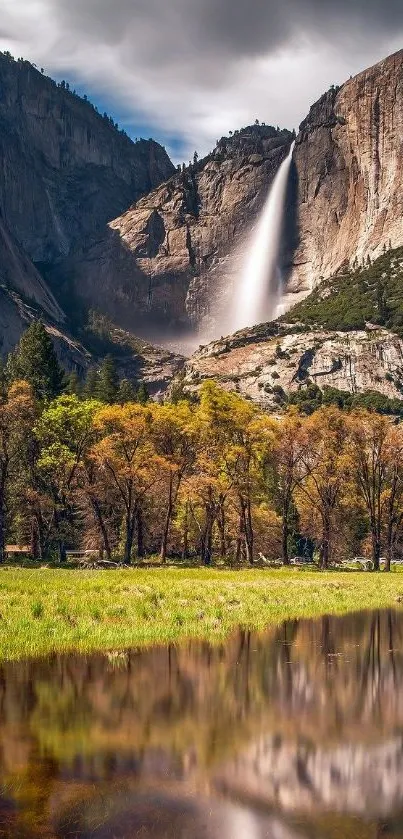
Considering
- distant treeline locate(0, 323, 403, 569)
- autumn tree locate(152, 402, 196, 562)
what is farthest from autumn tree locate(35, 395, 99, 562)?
autumn tree locate(152, 402, 196, 562)

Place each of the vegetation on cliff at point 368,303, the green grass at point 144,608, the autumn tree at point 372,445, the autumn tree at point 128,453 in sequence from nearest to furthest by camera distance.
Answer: the green grass at point 144,608
the autumn tree at point 128,453
the autumn tree at point 372,445
the vegetation on cliff at point 368,303

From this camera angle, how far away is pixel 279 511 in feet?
303

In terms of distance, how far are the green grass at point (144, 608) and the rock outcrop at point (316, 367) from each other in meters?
116

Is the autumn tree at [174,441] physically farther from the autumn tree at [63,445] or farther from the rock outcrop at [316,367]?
the rock outcrop at [316,367]

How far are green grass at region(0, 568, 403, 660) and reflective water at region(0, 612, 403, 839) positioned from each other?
1844mm

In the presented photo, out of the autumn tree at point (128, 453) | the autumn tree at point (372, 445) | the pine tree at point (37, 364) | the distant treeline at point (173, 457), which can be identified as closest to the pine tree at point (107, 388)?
the pine tree at point (37, 364)

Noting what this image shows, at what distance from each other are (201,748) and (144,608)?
12800 millimetres

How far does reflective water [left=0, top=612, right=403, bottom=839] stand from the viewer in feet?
25.6

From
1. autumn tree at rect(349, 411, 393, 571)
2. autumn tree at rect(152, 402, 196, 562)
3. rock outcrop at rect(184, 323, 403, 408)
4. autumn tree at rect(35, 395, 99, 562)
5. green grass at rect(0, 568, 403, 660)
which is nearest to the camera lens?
green grass at rect(0, 568, 403, 660)

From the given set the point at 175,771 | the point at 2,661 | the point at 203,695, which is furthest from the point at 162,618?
the point at 175,771

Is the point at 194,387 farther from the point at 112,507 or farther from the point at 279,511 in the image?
the point at 112,507

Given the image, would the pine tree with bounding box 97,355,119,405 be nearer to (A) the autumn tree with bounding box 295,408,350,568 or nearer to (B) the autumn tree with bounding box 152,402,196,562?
(B) the autumn tree with bounding box 152,402,196,562

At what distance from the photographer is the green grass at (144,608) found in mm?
18172

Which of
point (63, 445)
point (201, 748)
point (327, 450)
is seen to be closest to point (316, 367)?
A: point (327, 450)
